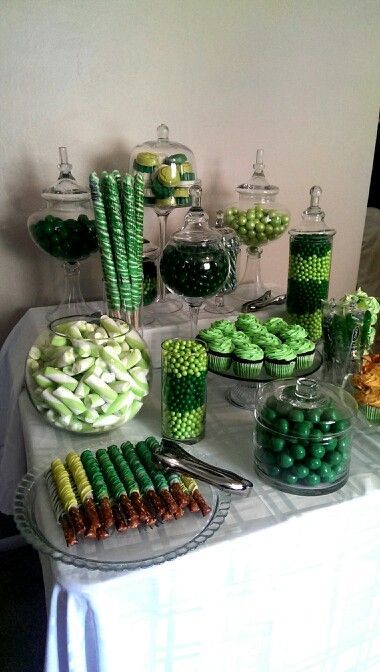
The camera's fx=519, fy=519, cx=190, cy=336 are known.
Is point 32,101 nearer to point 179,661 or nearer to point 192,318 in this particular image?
point 192,318

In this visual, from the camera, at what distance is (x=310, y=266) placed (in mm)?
1056

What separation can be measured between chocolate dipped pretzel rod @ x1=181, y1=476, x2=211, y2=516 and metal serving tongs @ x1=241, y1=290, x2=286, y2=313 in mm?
549

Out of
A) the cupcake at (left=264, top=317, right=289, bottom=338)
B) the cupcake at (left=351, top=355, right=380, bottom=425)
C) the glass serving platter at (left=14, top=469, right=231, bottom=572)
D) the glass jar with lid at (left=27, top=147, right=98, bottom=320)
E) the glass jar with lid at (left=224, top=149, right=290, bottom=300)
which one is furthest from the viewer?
the glass jar with lid at (left=224, top=149, right=290, bottom=300)

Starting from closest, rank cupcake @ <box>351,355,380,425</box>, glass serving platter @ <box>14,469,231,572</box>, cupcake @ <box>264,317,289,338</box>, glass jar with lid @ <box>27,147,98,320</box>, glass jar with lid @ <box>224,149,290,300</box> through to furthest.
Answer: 1. glass serving platter @ <box>14,469,231,572</box>
2. cupcake @ <box>351,355,380,425</box>
3. cupcake @ <box>264,317,289,338</box>
4. glass jar with lid @ <box>27,147,98,320</box>
5. glass jar with lid @ <box>224,149,290,300</box>

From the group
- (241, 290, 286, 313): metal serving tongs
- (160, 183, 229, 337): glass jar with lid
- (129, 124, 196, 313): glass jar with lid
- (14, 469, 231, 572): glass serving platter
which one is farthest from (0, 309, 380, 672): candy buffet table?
(129, 124, 196, 313): glass jar with lid

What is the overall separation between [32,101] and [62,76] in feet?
0.27

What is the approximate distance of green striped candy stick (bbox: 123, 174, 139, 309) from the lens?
35.8 inches

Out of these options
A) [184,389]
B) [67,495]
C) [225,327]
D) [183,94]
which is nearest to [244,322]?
[225,327]

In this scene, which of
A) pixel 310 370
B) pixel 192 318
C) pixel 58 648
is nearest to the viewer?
pixel 58 648

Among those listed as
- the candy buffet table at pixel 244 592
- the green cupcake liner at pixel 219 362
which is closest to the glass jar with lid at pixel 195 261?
the green cupcake liner at pixel 219 362

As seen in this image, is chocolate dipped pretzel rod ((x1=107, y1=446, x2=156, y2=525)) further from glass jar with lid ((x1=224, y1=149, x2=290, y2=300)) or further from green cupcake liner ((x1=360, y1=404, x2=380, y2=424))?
glass jar with lid ((x1=224, y1=149, x2=290, y2=300))

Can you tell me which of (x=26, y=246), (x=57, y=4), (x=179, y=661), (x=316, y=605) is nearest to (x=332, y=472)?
(x=316, y=605)

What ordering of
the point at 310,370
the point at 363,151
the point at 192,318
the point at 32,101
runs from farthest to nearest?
the point at 363,151 → the point at 32,101 → the point at 192,318 → the point at 310,370

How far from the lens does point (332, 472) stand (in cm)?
65
